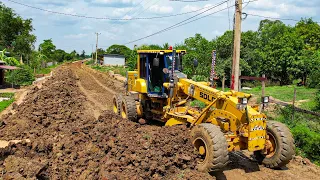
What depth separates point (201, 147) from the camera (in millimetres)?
7016

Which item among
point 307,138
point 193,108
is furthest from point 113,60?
point 307,138

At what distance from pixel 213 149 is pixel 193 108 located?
9.06ft

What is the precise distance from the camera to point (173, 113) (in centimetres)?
906

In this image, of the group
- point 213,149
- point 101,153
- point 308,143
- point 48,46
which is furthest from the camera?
point 48,46

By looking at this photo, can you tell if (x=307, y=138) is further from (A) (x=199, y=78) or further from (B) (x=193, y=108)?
(A) (x=199, y=78)

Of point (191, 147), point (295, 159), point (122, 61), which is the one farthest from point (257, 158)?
point (122, 61)

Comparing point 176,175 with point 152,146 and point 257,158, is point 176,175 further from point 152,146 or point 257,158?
point 257,158

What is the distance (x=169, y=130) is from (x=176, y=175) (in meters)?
1.61

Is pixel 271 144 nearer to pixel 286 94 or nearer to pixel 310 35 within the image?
pixel 286 94

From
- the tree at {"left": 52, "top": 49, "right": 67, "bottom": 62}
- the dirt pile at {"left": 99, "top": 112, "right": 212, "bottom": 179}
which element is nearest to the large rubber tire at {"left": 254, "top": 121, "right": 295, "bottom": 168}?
the dirt pile at {"left": 99, "top": 112, "right": 212, "bottom": 179}

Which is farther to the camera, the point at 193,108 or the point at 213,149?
the point at 193,108

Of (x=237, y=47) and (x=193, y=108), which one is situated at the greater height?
(x=237, y=47)

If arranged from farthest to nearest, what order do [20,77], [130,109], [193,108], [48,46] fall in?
1. [48,46]
2. [20,77]
3. [130,109]
4. [193,108]

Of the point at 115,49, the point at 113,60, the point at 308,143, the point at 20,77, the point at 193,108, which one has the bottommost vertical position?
the point at 308,143
